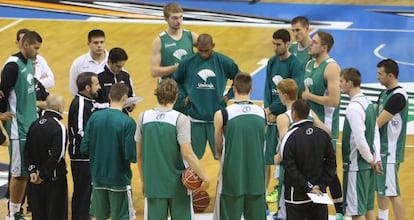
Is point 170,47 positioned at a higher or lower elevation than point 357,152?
higher

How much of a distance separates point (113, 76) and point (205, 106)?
1.09m

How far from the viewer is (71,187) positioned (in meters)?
12.2

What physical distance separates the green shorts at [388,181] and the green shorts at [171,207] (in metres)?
2.32

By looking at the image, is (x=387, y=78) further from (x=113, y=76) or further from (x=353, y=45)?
(x=353, y=45)

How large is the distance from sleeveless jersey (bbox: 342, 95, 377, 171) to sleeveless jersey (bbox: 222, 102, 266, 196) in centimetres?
104

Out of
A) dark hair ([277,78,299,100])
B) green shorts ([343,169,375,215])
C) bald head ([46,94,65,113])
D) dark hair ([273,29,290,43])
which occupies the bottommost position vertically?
green shorts ([343,169,375,215])

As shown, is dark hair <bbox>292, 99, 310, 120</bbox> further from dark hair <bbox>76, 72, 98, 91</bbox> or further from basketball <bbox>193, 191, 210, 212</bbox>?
basketball <bbox>193, 191, 210, 212</bbox>

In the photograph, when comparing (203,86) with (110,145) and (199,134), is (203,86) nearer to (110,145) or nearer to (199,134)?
(199,134)

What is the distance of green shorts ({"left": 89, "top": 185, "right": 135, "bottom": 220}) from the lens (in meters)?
9.59

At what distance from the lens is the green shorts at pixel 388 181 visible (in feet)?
33.9

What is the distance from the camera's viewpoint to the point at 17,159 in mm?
10680

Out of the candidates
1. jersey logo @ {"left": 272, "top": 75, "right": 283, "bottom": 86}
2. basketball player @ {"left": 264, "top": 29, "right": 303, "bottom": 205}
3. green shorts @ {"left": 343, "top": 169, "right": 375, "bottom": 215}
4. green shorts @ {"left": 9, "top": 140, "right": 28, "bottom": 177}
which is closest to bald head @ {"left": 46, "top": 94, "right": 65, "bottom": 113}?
green shorts @ {"left": 9, "top": 140, "right": 28, "bottom": 177}

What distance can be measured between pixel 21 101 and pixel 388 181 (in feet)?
13.2

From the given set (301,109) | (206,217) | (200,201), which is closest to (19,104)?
(200,201)
